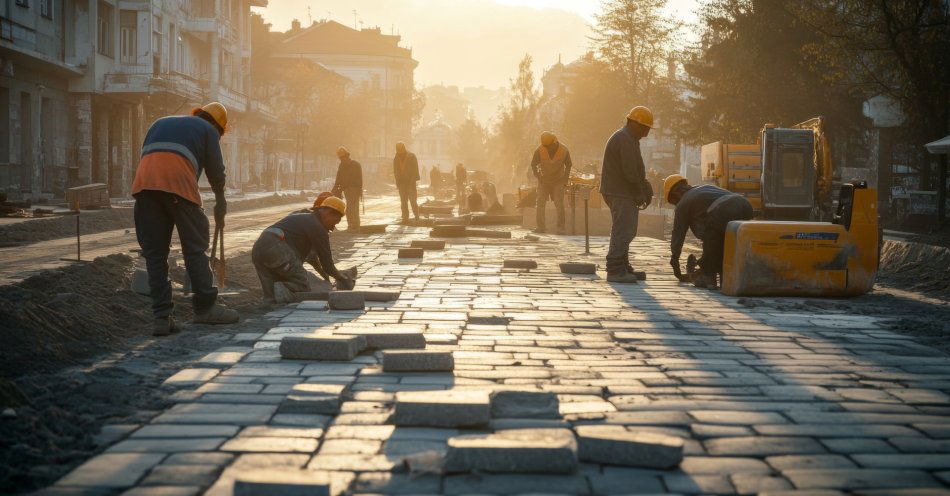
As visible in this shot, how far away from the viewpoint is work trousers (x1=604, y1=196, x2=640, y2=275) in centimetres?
1066

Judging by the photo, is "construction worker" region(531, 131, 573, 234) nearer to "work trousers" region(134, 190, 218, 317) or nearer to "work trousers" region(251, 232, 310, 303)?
"work trousers" region(251, 232, 310, 303)

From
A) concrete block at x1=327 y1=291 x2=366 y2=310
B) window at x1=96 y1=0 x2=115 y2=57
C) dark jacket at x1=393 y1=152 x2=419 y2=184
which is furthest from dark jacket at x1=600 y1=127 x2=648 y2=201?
window at x1=96 y1=0 x2=115 y2=57

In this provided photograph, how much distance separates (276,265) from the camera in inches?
337

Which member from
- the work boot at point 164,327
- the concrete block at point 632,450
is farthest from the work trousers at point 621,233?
the concrete block at point 632,450

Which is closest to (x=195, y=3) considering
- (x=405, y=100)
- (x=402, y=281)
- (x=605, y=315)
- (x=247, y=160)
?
(x=247, y=160)

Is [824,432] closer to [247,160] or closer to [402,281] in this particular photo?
[402,281]

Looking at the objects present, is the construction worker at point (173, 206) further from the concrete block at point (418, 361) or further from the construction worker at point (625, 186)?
the construction worker at point (625, 186)

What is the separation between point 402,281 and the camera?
10.3 m

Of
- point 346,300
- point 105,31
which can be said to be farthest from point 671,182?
point 105,31

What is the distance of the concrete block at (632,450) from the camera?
3555 mm

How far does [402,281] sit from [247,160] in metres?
48.9

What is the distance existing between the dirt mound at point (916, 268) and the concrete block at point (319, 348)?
7294mm

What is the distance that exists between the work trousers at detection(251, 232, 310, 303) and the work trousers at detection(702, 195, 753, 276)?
162 inches

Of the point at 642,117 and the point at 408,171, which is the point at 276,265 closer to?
the point at 642,117
